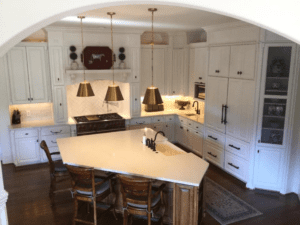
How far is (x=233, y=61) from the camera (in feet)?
16.0

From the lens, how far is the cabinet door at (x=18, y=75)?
17.9 feet

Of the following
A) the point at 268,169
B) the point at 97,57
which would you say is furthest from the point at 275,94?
the point at 97,57

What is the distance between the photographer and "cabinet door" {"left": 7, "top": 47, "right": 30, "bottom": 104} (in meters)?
5.46

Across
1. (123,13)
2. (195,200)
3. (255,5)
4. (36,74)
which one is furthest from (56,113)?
(255,5)

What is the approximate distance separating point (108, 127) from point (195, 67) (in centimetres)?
263

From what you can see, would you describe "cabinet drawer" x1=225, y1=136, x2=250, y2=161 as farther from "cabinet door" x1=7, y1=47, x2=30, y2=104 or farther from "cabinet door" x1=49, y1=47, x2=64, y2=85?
"cabinet door" x1=7, y1=47, x2=30, y2=104

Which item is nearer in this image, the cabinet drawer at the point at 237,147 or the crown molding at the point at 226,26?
the crown molding at the point at 226,26

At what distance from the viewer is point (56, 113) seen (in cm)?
585

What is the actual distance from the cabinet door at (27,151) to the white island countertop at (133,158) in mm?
1623

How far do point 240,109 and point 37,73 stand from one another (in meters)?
4.32

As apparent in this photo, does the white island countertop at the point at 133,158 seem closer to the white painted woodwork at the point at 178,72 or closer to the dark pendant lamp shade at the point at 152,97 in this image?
the dark pendant lamp shade at the point at 152,97

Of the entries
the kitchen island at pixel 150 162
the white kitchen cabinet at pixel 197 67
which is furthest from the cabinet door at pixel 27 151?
the white kitchen cabinet at pixel 197 67

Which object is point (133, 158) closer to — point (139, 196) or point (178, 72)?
point (139, 196)

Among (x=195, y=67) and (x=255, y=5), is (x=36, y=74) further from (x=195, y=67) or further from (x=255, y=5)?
(x=255, y=5)
